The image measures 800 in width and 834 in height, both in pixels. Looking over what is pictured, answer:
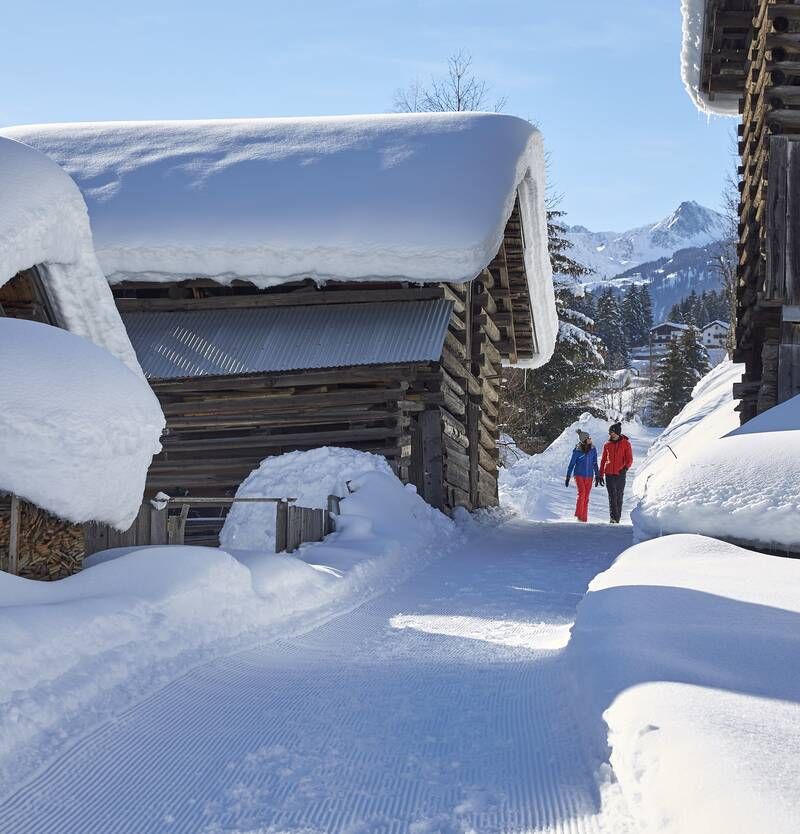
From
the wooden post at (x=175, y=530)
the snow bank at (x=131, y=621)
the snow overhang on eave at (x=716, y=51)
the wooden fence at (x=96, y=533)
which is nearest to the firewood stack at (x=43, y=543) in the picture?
the wooden fence at (x=96, y=533)

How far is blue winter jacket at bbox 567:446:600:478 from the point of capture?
697 inches

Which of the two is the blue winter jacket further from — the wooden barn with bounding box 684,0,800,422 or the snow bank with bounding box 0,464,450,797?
the snow bank with bounding box 0,464,450,797

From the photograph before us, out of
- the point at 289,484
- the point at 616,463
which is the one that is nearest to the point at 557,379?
the point at 616,463

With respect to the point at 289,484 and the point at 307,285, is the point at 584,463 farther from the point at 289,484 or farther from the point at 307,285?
the point at 289,484

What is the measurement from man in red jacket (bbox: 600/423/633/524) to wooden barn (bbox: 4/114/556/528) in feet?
8.25

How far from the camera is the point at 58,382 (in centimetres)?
568

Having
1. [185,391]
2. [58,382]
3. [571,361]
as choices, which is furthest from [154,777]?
[571,361]

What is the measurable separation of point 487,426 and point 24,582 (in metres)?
16.3

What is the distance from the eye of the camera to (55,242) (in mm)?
7469

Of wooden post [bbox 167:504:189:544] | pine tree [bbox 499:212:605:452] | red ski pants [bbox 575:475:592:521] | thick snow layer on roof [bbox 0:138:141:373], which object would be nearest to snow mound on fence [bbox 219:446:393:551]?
wooden post [bbox 167:504:189:544]

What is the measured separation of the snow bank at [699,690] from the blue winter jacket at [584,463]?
10.8 m

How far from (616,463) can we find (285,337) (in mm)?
5830

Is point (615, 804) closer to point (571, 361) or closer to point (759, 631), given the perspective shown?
point (759, 631)

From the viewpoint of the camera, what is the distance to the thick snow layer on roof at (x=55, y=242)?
693 cm
